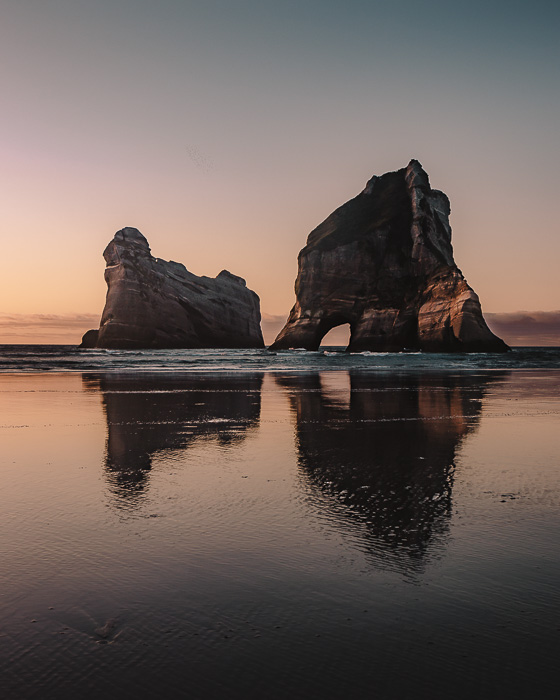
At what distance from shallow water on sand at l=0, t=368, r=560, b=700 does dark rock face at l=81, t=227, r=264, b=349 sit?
395ft

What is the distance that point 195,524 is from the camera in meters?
4.88

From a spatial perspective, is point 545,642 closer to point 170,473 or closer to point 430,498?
point 430,498

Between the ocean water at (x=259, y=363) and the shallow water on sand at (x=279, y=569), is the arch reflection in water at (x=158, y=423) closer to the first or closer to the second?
the shallow water on sand at (x=279, y=569)

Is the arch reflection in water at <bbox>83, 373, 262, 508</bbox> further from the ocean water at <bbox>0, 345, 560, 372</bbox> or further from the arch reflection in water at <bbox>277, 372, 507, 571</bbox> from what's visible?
the ocean water at <bbox>0, 345, 560, 372</bbox>

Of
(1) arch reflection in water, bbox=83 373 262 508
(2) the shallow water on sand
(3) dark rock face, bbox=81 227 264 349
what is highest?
(3) dark rock face, bbox=81 227 264 349

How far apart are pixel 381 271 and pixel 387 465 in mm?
88770

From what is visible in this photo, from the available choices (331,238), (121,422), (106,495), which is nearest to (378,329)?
(331,238)

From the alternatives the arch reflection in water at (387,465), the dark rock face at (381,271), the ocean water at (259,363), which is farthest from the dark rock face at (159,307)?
the arch reflection in water at (387,465)

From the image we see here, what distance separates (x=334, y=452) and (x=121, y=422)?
515 centimetres

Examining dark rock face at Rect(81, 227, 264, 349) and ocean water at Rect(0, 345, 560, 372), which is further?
dark rock face at Rect(81, 227, 264, 349)

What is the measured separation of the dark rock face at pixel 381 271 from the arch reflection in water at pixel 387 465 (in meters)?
65.2

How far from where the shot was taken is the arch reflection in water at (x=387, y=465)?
15.3 ft

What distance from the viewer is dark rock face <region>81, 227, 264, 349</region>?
125250mm

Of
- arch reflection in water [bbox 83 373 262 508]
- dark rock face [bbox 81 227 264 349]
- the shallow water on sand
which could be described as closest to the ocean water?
arch reflection in water [bbox 83 373 262 508]
